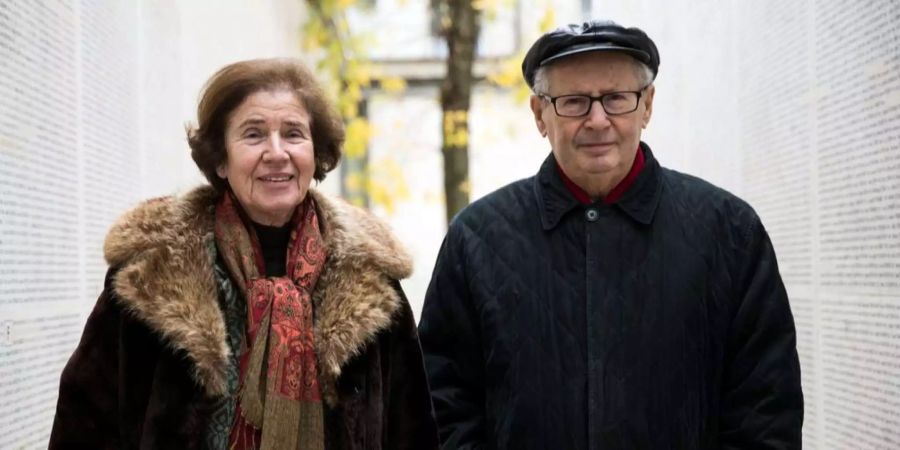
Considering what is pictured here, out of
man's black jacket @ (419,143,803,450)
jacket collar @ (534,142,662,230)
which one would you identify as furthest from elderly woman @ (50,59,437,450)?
jacket collar @ (534,142,662,230)

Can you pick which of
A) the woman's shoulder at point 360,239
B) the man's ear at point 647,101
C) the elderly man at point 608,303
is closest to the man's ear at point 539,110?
the elderly man at point 608,303

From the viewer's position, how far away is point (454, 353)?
83.9 inches

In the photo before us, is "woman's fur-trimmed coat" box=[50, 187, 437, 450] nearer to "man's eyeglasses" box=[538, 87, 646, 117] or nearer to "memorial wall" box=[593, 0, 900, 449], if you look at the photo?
"man's eyeglasses" box=[538, 87, 646, 117]

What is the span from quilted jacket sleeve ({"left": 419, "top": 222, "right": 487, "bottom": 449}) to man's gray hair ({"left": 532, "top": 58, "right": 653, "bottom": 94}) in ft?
1.36

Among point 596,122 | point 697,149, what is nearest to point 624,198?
point 596,122

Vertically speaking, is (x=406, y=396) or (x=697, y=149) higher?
(x=697, y=149)

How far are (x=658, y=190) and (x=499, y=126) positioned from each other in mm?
4153

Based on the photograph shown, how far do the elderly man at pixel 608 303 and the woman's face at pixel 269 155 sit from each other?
1.50ft

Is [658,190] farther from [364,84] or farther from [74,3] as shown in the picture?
[364,84]

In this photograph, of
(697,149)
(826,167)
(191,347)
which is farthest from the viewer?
(697,149)

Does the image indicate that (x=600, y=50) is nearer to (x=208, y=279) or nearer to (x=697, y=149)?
(x=208, y=279)

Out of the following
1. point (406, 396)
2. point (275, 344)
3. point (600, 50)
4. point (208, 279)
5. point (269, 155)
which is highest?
point (600, 50)

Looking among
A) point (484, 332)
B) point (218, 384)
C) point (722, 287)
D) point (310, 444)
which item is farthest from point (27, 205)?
point (722, 287)

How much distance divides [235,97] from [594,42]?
0.82 metres
